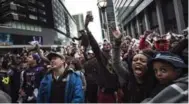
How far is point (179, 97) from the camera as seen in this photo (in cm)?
171

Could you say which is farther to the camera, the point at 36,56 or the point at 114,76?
the point at 36,56

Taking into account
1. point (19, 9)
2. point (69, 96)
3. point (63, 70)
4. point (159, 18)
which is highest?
point (19, 9)

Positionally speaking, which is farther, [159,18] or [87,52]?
[159,18]

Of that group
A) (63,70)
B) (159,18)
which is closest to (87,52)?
(63,70)

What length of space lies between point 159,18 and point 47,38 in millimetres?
60363

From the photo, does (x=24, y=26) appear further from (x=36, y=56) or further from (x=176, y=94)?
(x=176, y=94)

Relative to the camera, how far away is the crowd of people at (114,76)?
2.68 metres

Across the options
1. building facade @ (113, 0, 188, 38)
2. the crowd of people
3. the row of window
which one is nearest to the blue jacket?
the crowd of people

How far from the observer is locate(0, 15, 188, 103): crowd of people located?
2.68m

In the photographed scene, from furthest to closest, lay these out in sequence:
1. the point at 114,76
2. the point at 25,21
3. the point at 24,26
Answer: the point at 25,21
the point at 24,26
the point at 114,76

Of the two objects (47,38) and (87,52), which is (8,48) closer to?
(47,38)

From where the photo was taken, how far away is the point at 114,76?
17.0 feet

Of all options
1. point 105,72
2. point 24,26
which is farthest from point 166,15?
point 24,26

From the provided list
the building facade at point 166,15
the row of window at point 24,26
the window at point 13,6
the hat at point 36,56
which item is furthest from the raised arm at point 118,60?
the window at point 13,6
